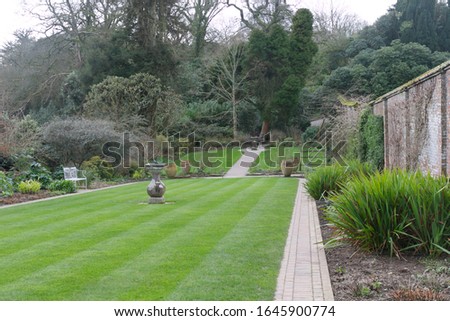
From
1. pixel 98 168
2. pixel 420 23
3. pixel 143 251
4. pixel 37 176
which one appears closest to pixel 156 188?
pixel 143 251

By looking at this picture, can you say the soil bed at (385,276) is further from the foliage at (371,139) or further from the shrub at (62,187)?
the shrub at (62,187)

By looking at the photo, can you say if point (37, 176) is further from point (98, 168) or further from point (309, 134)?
point (309, 134)

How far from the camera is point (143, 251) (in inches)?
292

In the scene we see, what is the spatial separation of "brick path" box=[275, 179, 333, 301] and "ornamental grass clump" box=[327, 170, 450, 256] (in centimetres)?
73

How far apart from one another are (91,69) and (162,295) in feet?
98.4

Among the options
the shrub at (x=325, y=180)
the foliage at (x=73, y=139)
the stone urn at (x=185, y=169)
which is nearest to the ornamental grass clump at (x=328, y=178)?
the shrub at (x=325, y=180)

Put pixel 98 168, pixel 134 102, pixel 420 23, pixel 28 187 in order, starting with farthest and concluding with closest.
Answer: pixel 420 23
pixel 134 102
pixel 98 168
pixel 28 187

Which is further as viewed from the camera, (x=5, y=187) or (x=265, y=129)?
(x=265, y=129)

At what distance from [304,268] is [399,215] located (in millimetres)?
1662

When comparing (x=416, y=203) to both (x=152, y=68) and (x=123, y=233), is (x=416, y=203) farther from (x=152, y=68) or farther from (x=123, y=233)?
(x=152, y=68)

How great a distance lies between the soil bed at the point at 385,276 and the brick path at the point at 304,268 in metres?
0.14

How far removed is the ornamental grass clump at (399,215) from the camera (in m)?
6.90

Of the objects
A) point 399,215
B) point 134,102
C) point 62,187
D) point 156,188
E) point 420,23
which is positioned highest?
point 420,23
